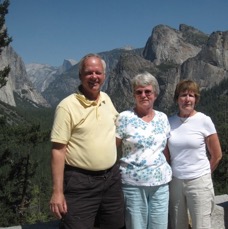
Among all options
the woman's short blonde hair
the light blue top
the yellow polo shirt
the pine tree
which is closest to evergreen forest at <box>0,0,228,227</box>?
the pine tree

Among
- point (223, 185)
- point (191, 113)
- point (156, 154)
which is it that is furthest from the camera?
point (223, 185)

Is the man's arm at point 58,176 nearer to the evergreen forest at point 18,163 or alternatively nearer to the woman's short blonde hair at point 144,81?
the woman's short blonde hair at point 144,81

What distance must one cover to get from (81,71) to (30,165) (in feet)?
63.7

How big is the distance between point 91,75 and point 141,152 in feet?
3.01

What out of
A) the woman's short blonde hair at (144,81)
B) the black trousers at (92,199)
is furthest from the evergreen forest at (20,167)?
the black trousers at (92,199)

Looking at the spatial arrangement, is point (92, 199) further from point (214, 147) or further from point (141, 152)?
point (214, 147)

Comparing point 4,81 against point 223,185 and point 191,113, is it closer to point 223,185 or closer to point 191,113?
point 191,113

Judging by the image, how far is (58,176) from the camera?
3.48 meters

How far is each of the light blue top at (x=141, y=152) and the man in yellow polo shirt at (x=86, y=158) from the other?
0.15 meters

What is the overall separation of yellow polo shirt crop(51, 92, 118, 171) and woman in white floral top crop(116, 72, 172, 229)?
257 millimetres

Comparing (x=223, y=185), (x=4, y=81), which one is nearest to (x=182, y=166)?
(x=4, y=81)

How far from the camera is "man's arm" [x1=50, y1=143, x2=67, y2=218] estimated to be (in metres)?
3.45

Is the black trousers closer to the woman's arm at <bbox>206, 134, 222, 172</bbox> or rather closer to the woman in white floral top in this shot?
the woman in white floral top

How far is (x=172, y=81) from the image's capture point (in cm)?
18512
